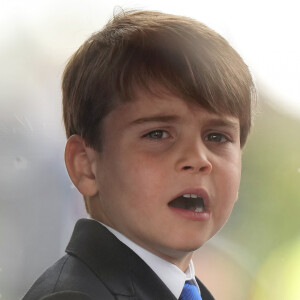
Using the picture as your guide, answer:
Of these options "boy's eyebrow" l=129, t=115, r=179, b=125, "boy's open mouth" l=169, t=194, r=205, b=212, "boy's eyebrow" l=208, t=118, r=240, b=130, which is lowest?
"boy's open mouth" l=169, t=194, r=205, b=212

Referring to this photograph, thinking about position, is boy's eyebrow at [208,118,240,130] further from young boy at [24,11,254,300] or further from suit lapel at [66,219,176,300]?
suit lapel at [66,219,176,300]

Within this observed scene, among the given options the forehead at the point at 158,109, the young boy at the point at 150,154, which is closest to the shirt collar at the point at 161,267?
the young boy at the point at 150,154

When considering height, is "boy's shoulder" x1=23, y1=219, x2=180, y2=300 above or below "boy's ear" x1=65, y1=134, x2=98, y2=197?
below

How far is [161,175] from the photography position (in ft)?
1.87

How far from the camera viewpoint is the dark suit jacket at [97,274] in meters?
0.52

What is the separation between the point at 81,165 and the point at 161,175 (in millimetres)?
89

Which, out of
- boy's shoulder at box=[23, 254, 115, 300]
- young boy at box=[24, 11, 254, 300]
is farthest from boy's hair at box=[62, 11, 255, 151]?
boy's shoulder at box=[23, 254, 115, 300]

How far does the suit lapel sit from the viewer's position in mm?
545

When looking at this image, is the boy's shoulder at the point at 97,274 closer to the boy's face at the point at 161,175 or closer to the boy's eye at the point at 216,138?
the boy's face at the point at 161,175

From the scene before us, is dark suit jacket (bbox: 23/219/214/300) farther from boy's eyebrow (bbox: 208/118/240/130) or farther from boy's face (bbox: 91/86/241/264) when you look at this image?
boy's eyebrow (bbox: 208/118/240/130)

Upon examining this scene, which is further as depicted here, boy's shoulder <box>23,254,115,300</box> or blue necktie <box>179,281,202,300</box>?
blue necktie <box>179,281,202,300</box>

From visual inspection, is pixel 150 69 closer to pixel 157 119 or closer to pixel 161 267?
pixel 157 119

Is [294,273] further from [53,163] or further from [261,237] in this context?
[53,163]

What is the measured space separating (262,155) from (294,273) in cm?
15
